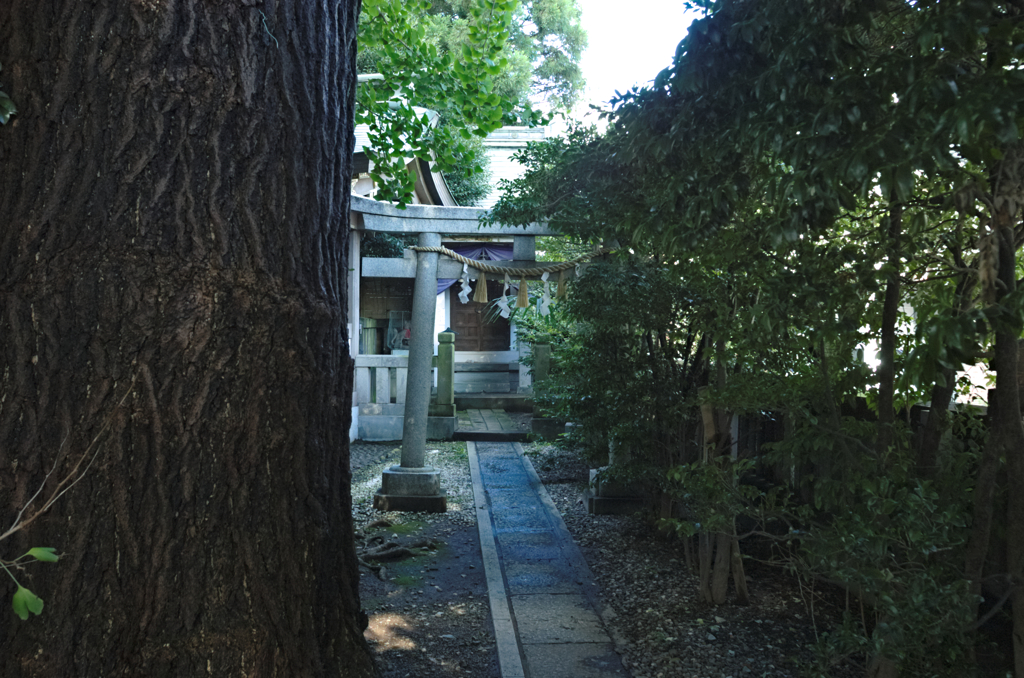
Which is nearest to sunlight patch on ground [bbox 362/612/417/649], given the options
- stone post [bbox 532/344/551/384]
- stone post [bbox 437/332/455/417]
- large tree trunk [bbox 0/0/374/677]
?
large tree trunk [bbox 0/0/374/677]

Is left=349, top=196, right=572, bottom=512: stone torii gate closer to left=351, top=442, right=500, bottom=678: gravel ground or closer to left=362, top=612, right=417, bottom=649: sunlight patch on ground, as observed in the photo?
left=351, top=442, right=500, bottom=678: gravel ground

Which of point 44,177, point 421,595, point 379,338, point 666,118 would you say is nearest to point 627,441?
point 421,595

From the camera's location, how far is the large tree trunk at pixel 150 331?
2.13 metres

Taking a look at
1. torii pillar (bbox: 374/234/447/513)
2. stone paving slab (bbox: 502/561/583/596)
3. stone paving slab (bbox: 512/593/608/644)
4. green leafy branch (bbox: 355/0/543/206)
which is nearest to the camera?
stone paving slab (bbox: 512/593/608/644)

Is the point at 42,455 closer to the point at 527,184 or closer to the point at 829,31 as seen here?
the point at 829,31

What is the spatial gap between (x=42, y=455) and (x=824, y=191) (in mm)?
2195

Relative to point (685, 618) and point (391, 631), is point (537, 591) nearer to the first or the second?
point (685, 618)

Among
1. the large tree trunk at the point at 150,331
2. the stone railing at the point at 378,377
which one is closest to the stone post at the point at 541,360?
the stone railing at the point at 378,377

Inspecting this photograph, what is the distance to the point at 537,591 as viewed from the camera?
5473mm

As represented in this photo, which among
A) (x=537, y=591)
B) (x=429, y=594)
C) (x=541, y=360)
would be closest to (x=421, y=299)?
(x=429, y=594)

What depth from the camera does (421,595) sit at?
212 inches

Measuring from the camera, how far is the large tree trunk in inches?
84.0

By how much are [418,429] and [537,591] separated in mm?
2954

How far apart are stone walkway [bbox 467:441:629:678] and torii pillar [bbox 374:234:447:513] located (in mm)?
608
